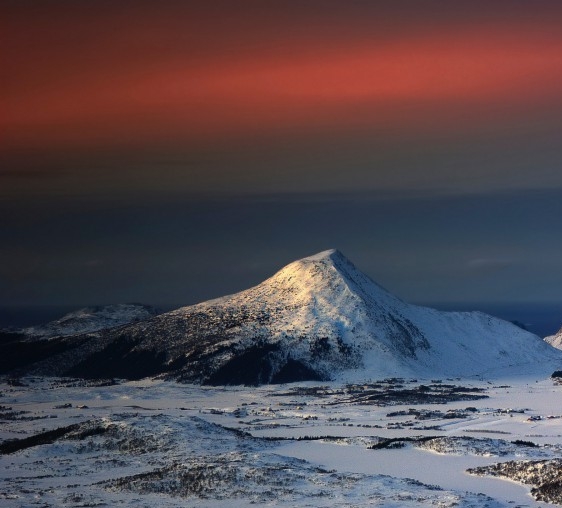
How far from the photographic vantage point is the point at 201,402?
160375mm

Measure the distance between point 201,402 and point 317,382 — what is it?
34.0m

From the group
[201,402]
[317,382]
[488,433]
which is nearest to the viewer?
[488,433]

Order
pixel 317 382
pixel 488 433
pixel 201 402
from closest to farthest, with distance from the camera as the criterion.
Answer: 1. pixel 488 433
2. pixel 201 402
3. pixel 317 382

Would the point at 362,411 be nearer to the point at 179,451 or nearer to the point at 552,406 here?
the point at 552,406

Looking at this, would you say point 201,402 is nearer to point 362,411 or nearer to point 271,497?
point 362,411

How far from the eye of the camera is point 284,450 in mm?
102562

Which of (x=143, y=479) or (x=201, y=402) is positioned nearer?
(x=143, y=479)

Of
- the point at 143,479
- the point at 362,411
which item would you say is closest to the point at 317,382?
the point at 362,411

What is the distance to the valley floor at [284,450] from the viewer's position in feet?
256

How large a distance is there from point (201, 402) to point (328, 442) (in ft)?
185

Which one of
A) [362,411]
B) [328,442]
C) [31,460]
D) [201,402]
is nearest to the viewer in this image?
[31,460]

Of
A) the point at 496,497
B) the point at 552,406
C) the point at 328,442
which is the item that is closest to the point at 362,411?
the point at 552,406

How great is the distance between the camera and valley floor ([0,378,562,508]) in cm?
7812

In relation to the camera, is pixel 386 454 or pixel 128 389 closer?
pixel 386 454
